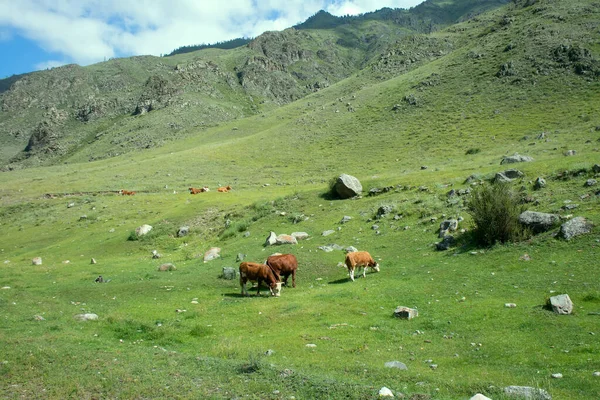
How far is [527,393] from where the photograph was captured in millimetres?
7969

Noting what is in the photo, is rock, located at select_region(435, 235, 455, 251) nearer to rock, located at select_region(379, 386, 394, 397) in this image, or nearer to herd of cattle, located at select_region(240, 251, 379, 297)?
herd of cattle, located at select_region(240, 251, 379, 297)

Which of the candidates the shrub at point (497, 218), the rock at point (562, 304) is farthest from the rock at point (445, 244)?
the rock at point (562, 304)

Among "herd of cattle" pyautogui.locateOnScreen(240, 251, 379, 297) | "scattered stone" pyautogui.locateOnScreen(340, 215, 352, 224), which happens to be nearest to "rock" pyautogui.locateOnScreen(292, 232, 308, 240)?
"scattered stone" pyautogui.locateOnScreen(340, 215, 352, 224)

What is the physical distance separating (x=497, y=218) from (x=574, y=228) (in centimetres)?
312

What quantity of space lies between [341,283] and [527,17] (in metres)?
110

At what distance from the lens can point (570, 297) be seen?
1347 cm

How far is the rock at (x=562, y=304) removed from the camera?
12336mm

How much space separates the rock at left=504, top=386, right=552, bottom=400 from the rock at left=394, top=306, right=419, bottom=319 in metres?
5.61

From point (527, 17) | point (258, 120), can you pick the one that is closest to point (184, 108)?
point (258, 120)

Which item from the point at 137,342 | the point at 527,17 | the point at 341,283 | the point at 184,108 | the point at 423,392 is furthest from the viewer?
the point at 184,108

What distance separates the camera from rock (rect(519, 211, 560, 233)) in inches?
744

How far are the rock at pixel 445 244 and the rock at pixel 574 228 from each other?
510cm

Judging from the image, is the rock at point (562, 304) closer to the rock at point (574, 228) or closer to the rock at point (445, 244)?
the rock at point (574, 228)

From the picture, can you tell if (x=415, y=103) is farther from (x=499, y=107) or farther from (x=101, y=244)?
(x=101, y=244)
